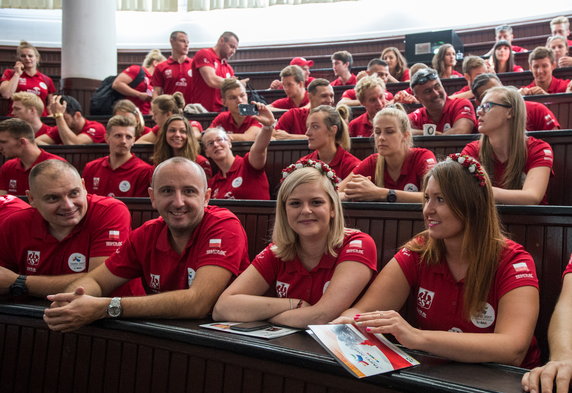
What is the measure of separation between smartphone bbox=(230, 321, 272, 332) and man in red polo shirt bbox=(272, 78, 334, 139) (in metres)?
2.32

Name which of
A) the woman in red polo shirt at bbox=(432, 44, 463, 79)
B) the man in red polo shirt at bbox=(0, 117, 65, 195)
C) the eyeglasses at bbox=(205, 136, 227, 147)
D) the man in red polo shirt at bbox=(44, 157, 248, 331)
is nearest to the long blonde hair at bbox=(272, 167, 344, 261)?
the man in red polo shirt at bbox=(44, 157, 248, 331)

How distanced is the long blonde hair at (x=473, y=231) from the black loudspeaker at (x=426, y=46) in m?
4.82

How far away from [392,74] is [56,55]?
440 centimetres

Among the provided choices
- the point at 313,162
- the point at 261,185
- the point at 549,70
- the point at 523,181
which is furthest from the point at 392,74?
the point at 313,162

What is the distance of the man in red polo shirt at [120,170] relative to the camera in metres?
3.39

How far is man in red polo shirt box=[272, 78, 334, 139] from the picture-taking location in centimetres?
391

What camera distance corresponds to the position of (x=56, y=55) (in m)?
7.54

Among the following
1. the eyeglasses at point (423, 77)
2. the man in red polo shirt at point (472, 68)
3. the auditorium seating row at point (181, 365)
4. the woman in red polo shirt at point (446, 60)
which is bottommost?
the auditorium seating row at point (181, 365)

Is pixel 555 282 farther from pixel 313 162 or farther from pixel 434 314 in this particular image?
pixel 313 162

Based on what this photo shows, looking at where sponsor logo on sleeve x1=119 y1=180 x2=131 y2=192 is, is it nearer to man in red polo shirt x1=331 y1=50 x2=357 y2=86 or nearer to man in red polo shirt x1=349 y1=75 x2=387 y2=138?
man in red polo shirt x1=349 y1=75 x2=387 y2=138

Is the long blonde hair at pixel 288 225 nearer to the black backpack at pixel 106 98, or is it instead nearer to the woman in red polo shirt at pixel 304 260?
the woman in red polo shirt at pixel 304 260

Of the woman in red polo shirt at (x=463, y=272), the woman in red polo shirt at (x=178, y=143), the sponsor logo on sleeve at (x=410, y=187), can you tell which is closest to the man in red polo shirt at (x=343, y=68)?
the woman in red polo shirt at (x=178, y=143)

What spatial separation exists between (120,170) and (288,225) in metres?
1.89

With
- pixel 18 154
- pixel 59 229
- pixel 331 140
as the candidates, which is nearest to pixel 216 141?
pixel 331 140
